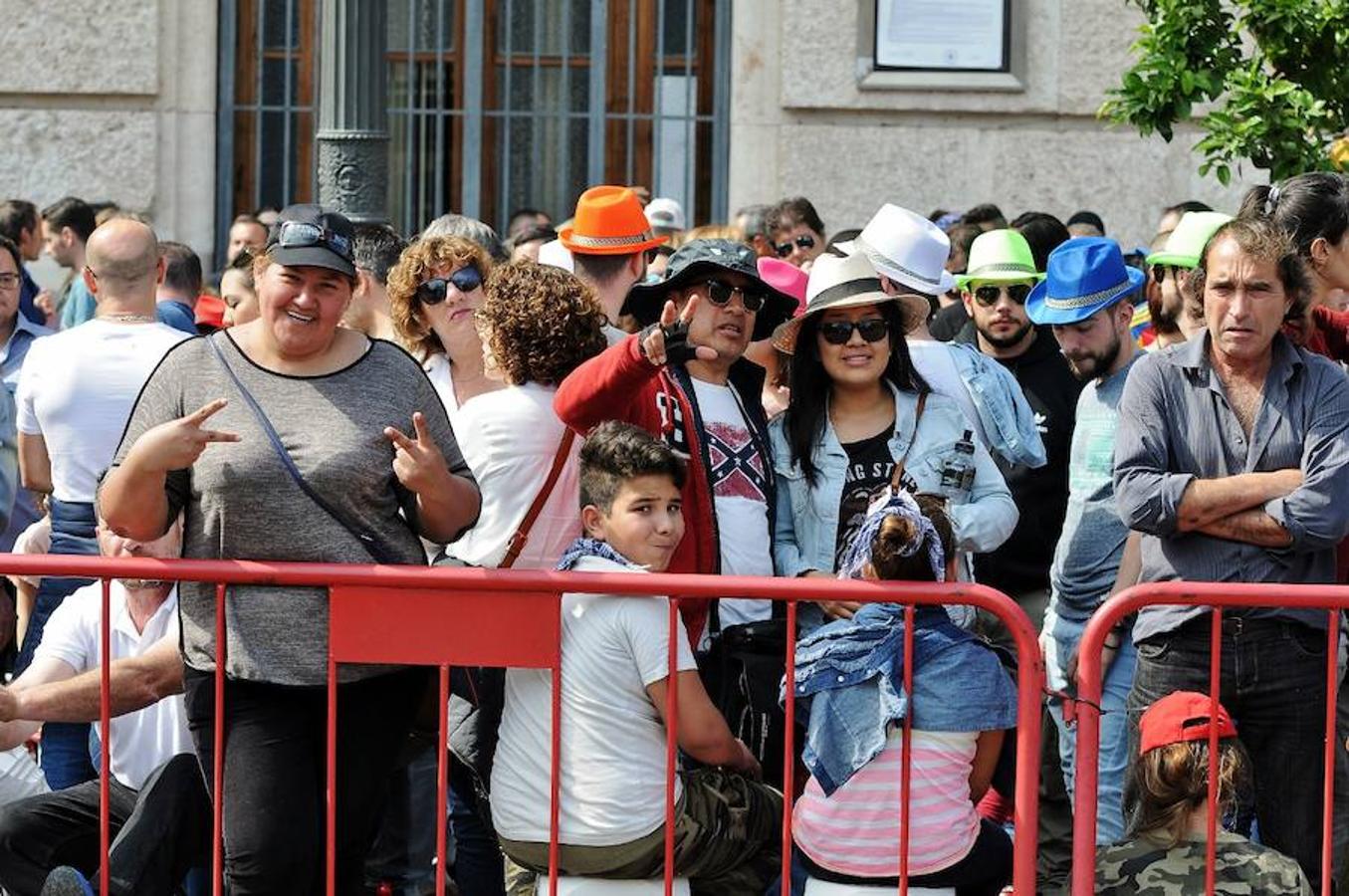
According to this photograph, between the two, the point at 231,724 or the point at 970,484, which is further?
the point at 970,484

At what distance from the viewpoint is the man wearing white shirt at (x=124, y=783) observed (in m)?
5.41

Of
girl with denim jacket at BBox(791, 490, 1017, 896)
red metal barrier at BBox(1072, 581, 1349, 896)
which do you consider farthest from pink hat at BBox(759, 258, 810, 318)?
red metal barrier at BBox(1072, 581, 1349, 896)

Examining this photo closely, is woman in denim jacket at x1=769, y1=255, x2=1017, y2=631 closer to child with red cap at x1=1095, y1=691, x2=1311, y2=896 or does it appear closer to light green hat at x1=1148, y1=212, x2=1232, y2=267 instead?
child with red cap at x1=1095, y1=691, x2=1311, y2=896

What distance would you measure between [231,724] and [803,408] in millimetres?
1636

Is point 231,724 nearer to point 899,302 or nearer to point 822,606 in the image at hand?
point 822,606

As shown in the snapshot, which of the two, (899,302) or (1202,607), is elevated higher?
(899,302)

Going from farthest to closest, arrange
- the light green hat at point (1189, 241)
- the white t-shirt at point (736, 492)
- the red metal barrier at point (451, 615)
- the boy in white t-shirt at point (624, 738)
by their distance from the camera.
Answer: the light green hat at point (1189, 241) → the white t-shirt at point (736, 492) → the boy in white t-shirt at point (624, 738) → the red metal barrier at point (451, 615)

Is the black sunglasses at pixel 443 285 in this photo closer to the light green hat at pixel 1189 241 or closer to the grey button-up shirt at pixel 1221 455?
the grey button-up shirt at pixel 1221 455

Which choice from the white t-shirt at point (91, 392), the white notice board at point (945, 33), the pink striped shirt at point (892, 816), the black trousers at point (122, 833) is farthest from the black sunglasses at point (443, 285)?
the white notice board at point (945, 33)

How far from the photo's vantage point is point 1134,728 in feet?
18.5

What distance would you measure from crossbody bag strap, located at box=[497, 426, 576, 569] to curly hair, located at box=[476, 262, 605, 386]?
160 mm

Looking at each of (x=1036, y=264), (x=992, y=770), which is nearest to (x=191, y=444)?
(x=992, y=770)

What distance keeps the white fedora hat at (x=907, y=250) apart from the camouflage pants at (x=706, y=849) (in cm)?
171

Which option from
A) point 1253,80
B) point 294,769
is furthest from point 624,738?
point 1253,80
